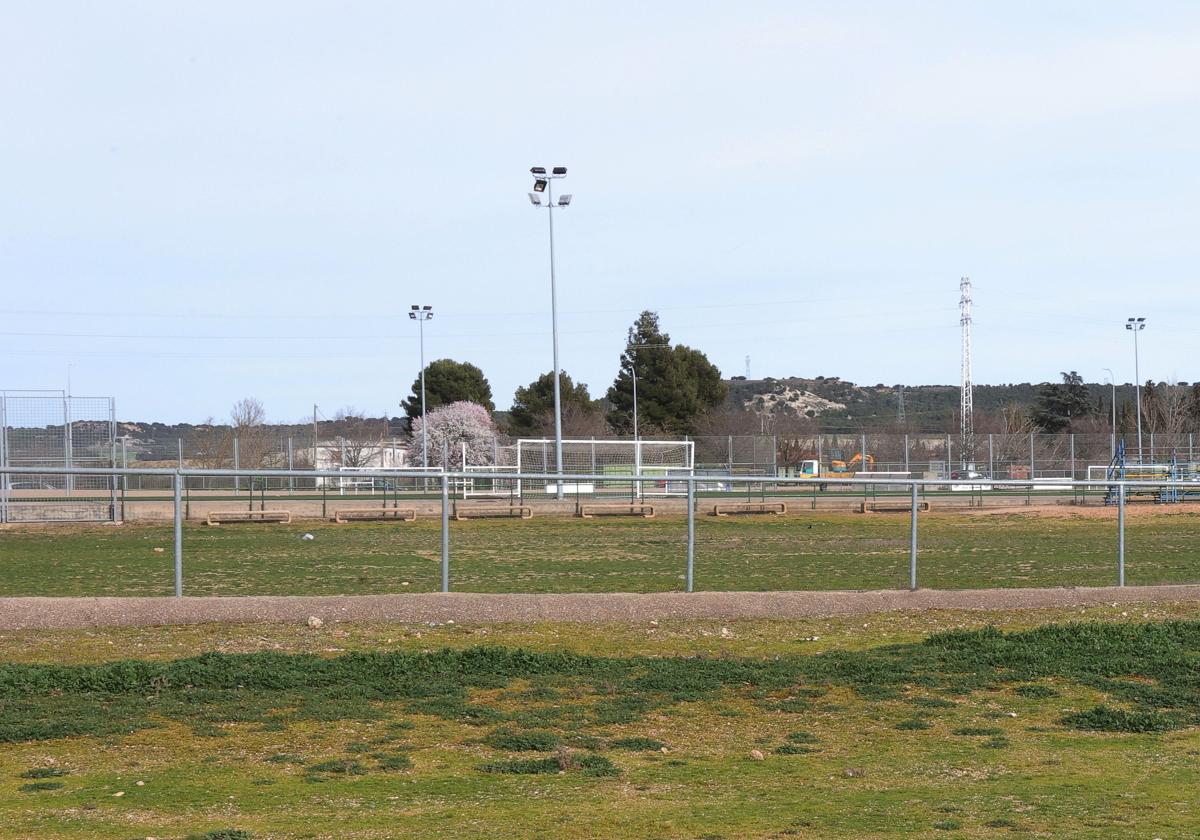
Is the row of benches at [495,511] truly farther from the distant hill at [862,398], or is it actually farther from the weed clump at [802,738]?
the distant hill at [862,398]

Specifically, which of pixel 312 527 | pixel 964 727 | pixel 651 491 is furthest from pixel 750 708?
pixel 651 491

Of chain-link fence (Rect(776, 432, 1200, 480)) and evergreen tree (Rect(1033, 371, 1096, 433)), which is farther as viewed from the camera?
evergreen tree (Rect(1033, 371, 1096, 433))

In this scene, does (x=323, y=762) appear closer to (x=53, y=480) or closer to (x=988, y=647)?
(x=988, y=647)

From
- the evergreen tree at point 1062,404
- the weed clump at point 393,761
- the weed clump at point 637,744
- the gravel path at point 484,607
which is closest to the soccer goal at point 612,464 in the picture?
the gravel path at point 484,607

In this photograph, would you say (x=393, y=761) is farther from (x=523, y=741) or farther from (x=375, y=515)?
(x=375, y=515)

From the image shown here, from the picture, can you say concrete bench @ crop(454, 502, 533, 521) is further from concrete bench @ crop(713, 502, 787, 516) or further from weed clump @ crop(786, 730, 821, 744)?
weed clump @ crop(786, 730, 821, 744)

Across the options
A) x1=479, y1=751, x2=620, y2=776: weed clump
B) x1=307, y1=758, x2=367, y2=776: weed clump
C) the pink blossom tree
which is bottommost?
x1=479, y1=751, x2=620, y2=776: weed clump

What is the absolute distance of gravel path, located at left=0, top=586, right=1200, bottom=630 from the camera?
13.1 metres

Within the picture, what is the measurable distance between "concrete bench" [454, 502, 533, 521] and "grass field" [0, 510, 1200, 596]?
65.2 inches

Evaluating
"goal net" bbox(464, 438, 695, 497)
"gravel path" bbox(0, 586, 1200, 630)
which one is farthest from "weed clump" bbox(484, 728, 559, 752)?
"goal net" bbox(464, 438, 695, 497)

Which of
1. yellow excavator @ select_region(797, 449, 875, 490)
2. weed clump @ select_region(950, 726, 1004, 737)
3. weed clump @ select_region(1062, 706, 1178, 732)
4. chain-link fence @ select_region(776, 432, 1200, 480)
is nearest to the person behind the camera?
weed clump @ select_region(950, 726, 1004, 737)

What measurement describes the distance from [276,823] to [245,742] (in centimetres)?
208

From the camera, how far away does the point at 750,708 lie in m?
9.65

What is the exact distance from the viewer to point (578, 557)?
22391 millimetres
